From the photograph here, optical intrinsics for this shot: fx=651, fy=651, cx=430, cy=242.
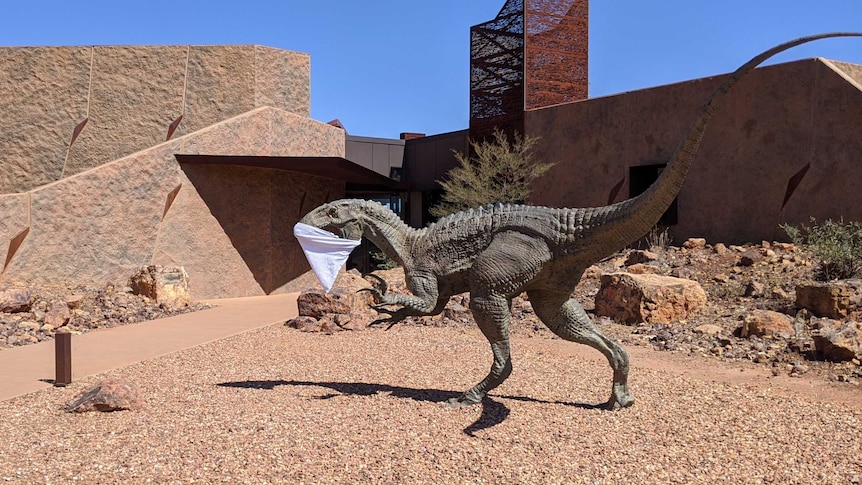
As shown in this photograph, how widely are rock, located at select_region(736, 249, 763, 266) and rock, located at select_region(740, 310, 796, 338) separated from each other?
11.7ft

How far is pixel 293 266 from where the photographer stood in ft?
47.3

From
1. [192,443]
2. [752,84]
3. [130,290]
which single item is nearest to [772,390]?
[192,443]

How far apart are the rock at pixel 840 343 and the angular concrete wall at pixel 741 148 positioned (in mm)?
5386

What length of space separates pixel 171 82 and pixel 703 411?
13.3 metres

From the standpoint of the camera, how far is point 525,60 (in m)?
15.6

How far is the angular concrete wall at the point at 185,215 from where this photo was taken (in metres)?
10.8

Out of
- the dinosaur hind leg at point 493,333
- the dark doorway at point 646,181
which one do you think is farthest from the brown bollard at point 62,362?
the dark doorway at point 646,181

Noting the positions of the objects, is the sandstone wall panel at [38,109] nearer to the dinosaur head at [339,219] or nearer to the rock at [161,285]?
the rock at [161,285]

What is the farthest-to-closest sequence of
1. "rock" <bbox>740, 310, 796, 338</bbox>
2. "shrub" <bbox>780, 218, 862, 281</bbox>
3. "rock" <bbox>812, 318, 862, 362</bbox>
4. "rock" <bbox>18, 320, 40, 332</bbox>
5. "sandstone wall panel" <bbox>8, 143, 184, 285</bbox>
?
"sandstone wall panel" <bbox>8, 143, 184, 285</bbox> < "shrub" <bbox>780, 218, 862, 281</bbox> < "rock" <bbox>18, 320, 40, 332</bbox> < "rock" <bbox>740, 310, 796, 338</bbox> < "rock" <bbox>812, 318, 862, 362</bbox>

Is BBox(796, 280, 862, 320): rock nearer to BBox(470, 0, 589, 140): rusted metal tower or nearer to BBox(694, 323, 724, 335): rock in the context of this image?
BBox(694, 323, 724, 335): rock

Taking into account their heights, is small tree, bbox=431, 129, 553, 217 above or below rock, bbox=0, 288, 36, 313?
above

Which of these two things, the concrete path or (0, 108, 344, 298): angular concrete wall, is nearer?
the concrete path

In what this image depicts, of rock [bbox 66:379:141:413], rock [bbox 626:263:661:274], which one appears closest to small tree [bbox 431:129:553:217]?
rock [bbox 626:263:661:274]

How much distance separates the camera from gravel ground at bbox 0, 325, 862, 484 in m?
3.53
